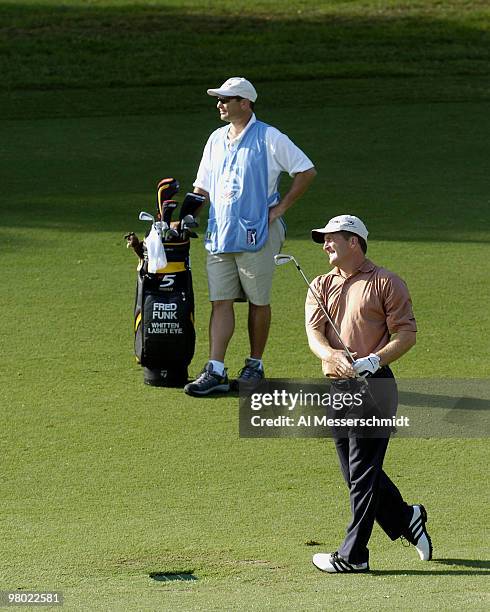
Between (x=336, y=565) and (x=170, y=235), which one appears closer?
(x=336, y=565)

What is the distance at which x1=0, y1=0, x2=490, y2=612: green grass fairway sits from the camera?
21.7 feet

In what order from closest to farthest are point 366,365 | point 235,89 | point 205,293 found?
point 366,365
point 235,89
point 205,293

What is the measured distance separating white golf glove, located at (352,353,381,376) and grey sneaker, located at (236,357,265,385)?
3.23 m

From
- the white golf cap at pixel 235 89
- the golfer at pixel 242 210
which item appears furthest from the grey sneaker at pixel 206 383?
the white golf cap at pixel 235 89

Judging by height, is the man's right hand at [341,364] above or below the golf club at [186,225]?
below

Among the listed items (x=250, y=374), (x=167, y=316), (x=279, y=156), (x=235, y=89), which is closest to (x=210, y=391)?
(x=250, y=374)

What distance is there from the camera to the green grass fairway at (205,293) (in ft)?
21.7

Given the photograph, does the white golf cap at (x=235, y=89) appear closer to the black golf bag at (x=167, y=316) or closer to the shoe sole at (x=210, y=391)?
the black golf bag at (x=167, y=316)

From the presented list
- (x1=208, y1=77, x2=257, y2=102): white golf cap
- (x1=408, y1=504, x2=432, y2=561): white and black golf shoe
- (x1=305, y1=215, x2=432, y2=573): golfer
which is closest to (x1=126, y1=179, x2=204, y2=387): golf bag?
(x1=208, y1=77, x2=257, y2=102): white golf cap

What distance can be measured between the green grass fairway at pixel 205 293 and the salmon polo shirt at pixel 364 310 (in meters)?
1.05

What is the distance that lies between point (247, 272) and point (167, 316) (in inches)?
23.6

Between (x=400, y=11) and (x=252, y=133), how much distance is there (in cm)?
1800

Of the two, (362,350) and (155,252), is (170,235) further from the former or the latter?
(362,350)

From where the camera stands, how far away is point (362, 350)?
647cm
